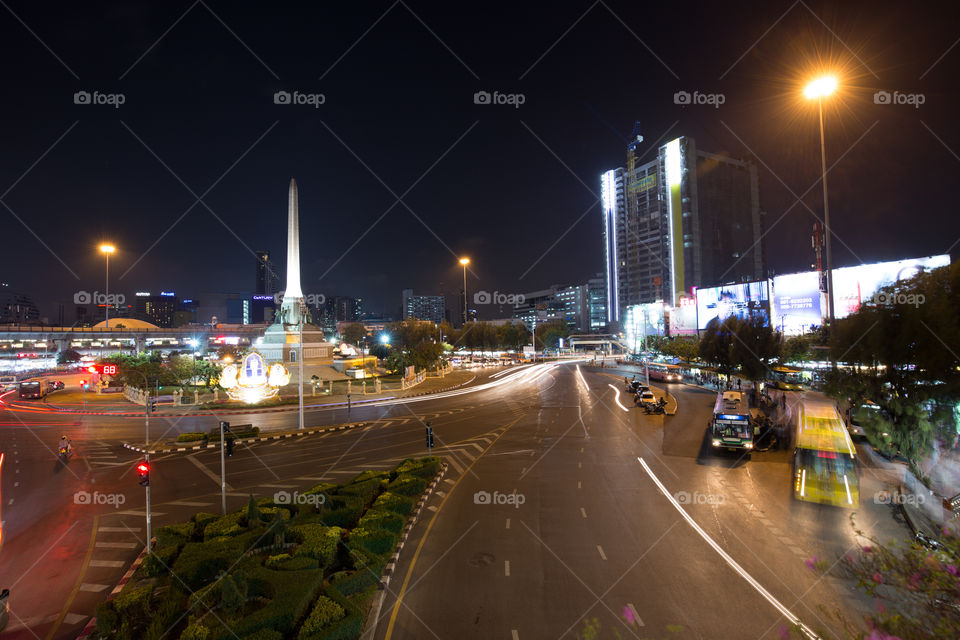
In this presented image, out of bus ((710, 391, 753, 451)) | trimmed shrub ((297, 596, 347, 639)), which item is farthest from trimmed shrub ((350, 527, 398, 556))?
bus ((710, 391, 753, 451))

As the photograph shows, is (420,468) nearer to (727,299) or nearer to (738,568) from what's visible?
(738,568)

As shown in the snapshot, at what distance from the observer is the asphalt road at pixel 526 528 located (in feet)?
30.0

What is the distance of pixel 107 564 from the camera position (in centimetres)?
1185

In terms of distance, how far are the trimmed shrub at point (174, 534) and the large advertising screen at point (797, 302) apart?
67518 mm

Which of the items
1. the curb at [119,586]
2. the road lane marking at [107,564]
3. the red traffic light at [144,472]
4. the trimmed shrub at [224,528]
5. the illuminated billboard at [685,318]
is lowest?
the road lane marking at [107,564]

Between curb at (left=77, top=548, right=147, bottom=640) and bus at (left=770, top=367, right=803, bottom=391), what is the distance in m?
41.8

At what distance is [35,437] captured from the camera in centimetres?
2809

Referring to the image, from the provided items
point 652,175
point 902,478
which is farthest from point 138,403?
point 652,175

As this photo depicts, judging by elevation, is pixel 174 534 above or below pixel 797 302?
below

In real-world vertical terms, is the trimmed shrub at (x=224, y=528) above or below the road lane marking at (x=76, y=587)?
above

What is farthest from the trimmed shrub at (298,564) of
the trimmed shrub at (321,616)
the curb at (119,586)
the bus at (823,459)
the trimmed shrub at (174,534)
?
the bus at (823,459)

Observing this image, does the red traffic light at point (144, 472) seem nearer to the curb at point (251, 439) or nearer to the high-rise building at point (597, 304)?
the curb at point (251, 439)

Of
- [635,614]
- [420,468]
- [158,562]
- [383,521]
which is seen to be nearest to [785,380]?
[420,468]

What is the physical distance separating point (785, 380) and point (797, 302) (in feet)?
85.8
